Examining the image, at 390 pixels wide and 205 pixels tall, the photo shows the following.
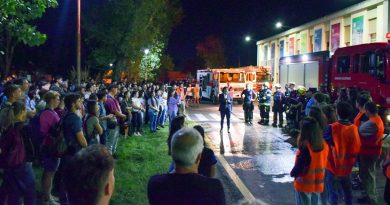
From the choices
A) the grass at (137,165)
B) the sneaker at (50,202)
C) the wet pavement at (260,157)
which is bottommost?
the wet pavement at (260,157)

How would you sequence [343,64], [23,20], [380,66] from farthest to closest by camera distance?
[343,64] → [380,66] → [23,20]

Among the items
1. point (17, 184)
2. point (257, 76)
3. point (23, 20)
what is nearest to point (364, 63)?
point (23, 20)

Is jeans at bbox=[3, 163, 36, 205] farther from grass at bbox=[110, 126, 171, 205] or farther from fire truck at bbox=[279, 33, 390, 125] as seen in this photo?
fire truck at bbox=[279, 33, 390, 125]

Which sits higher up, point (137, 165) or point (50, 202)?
point (50, 202)

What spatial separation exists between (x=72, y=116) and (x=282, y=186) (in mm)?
4289

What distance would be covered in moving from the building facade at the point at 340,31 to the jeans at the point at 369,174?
22.5m

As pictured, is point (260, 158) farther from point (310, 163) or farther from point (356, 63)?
point (356, 63)

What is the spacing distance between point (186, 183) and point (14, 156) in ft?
11.6

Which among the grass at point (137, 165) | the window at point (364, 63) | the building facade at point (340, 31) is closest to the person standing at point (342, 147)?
the grass at point (137, 165)

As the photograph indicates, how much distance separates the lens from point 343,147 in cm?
663

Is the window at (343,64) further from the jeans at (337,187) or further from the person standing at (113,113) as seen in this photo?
the jeans at (337,187)

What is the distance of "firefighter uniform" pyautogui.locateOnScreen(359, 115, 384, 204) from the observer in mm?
7452

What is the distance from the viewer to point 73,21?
42.6 metres

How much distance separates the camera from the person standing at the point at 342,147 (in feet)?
21.7
